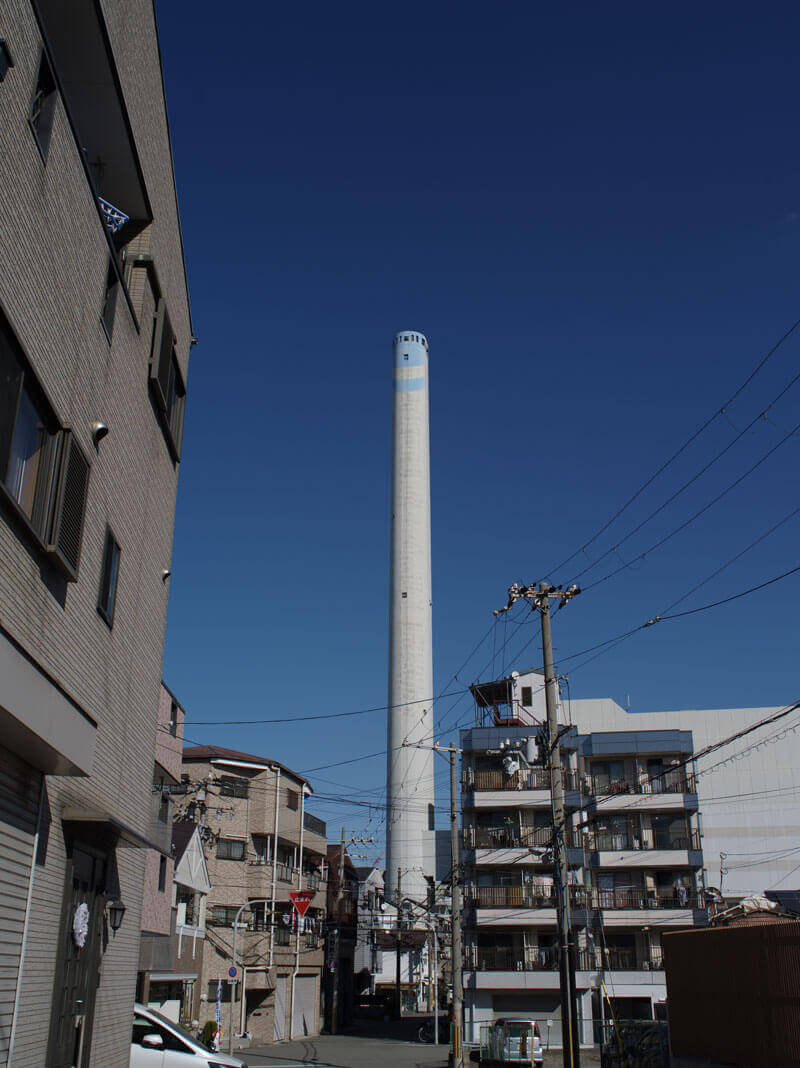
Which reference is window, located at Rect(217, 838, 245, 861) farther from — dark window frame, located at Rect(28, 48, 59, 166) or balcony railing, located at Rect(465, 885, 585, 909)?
dark window frame, located at Rect(28, 48, 59, 166)

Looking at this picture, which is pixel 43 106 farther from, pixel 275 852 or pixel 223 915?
pixel 275 852

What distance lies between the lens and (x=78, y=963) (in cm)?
1198

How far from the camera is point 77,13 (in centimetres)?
1124

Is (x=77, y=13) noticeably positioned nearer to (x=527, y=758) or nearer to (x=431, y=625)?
(x=527, y=758)

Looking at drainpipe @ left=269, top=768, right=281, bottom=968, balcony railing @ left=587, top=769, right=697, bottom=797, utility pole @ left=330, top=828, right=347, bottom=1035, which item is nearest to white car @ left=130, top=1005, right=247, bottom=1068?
drainpipe @ left=269, top=768, right=281, bottom=968

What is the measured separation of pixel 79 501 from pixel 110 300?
10.4 ft

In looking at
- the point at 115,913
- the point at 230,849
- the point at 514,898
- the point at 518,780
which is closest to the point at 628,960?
the point at 514,898

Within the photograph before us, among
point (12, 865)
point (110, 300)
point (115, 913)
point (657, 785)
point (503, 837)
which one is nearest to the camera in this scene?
point (12, 865)

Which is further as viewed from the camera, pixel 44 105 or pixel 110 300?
pixel 110 300

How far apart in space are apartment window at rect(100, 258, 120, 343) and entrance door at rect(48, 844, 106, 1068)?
21.5ft

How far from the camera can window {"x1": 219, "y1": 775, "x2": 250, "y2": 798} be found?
4697cm

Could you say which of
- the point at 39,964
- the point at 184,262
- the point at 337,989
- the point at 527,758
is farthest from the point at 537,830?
the point at 39,964

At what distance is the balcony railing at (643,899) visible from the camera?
148ft

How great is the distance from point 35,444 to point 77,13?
18.0 feet
